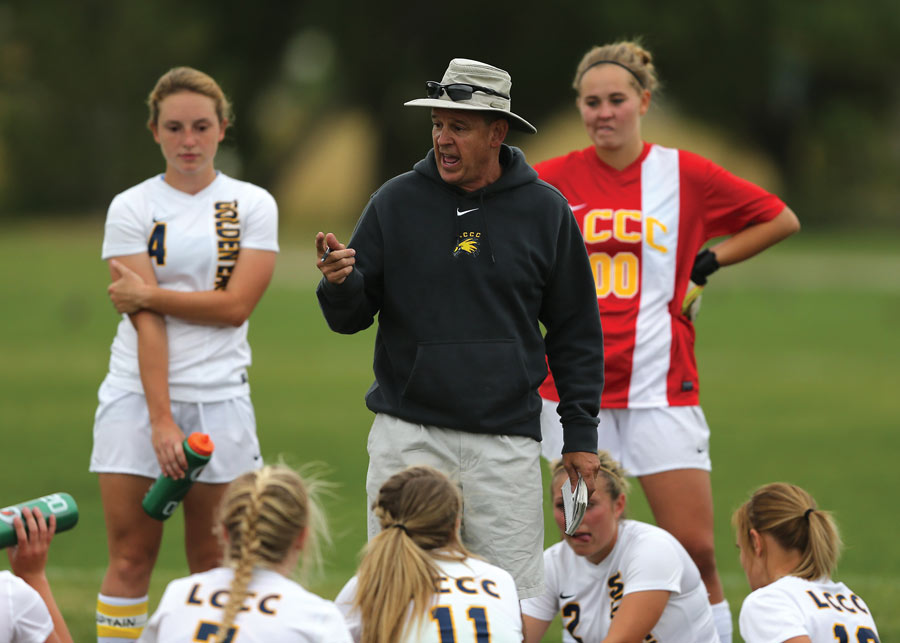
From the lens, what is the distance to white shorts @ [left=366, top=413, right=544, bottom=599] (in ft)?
14.0

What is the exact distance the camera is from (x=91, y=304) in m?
23.3

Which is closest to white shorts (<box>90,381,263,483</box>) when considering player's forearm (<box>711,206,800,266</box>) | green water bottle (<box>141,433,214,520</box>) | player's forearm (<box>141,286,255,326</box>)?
green water bottle (<box>141,433,214,520</box>)

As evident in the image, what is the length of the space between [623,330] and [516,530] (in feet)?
4.69

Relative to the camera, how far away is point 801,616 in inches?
164

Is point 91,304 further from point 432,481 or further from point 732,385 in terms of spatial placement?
point 432,481

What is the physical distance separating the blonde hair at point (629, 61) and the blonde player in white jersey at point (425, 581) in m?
2.30

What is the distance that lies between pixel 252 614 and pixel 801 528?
6.13 feet

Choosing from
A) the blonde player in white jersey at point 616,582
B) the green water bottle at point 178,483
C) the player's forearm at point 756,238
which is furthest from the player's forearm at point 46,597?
the player's forearm at point 756,238

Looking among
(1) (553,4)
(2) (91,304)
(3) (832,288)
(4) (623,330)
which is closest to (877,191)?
(1) (553,4)

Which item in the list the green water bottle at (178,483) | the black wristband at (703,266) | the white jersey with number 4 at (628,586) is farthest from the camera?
the black wristband at (703,266)

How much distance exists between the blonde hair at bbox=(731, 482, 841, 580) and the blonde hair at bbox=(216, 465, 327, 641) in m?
1.59

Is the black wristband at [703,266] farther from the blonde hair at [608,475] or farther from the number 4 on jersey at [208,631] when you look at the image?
the number 4 on jersey at [208,631]

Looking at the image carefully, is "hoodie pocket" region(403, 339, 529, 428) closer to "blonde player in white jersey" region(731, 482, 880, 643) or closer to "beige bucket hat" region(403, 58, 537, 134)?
"beige bucket hat" region(403, 58, 537, 134)

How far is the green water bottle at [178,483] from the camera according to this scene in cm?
474
